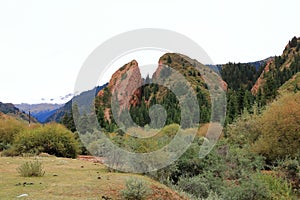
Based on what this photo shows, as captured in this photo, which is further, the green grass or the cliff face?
the cliff face

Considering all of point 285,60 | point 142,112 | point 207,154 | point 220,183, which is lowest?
point 220,183

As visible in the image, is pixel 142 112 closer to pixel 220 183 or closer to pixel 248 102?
pixel 248 102

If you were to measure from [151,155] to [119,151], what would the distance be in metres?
1.34

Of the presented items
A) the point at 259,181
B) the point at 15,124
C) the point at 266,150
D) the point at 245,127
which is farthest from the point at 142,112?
the point at 259,181

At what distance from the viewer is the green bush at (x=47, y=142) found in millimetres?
24359

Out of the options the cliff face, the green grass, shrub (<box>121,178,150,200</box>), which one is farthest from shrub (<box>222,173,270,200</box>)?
the cliff face

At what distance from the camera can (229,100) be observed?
59.3 m

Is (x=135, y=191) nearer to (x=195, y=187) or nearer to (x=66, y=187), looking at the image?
(x=66, y=187)

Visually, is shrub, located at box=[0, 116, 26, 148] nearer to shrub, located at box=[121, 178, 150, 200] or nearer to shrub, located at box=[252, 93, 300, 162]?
shrub, located at box=[252, 93, 300, 162]

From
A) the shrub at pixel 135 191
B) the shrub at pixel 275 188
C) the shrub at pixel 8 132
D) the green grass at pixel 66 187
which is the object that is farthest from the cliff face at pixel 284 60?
the shrub at pixel 135 191

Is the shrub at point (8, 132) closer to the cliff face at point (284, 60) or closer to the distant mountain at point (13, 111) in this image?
the cliff face at point (284, 60)

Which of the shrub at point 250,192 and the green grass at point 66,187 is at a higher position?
the green grass at point 66,187

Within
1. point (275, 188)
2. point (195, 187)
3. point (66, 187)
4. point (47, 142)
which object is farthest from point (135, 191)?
point (47, 142)

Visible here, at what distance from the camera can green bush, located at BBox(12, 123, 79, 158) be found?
2436 centimetres
